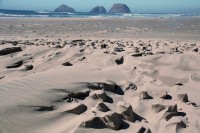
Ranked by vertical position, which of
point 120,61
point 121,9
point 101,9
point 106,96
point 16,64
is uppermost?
point 106,96

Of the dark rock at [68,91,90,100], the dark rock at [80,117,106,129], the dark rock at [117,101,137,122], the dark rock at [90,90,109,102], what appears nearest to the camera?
the dark rock at [80,117,106,129]

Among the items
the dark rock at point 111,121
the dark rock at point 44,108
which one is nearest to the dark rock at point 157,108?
the dark rock at point 111,121

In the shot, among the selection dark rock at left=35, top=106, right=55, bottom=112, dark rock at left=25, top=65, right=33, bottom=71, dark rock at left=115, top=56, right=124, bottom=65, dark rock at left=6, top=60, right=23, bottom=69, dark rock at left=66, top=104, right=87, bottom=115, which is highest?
dark rock at left=35, top=106, right=55, bottom=112

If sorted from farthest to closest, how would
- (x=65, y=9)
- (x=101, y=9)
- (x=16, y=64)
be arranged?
(x=101, y=9) → (x=65, y=9) → (x=16, y=64)

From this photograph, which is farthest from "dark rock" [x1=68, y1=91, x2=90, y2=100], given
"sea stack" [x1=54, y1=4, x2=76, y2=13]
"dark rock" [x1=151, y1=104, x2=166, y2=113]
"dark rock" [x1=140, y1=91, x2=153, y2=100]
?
"sea stack" [x1=54, y1=4, x2=76, y2=13]

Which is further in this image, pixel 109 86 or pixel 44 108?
pixel 109 86

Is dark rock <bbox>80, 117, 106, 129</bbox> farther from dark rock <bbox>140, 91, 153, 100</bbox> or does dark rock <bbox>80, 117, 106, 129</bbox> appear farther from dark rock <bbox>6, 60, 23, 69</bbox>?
dark rock <bbox>6, 60, 23, 69</bbox>

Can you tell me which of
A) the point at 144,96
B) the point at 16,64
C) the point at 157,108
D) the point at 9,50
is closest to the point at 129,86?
the point at 144,96

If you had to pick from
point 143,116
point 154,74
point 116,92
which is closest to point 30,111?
point 143,116

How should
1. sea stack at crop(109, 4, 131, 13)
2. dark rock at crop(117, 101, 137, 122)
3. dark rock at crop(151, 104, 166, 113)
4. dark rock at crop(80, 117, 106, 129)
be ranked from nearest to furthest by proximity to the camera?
dark rock at crop(80, 117, 106, 129)
dark rock at crop(117, 101, 137, 122)
dark rock at crop(151, 104, 166, 113)
sea stack at crop(109, 4, 131, 13)

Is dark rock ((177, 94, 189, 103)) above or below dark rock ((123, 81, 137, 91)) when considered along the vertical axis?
above

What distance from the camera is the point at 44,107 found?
293 centimetres

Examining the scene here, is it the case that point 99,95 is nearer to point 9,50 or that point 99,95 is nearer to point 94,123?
point 94,123

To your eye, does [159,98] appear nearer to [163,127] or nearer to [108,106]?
[108,106]
